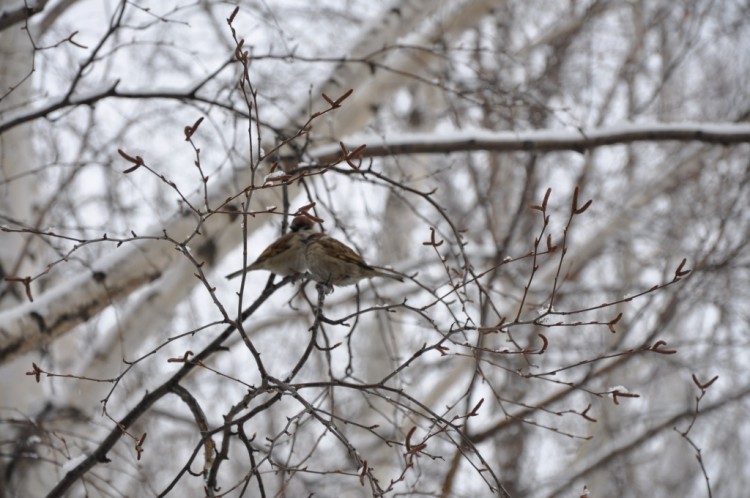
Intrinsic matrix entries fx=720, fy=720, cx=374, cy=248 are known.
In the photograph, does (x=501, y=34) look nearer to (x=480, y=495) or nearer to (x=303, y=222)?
(x=480, y=495)

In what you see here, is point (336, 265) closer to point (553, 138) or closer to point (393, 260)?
point (553, 138)

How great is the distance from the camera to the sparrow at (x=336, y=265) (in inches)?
93.7

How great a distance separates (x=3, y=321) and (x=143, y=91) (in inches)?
36.5

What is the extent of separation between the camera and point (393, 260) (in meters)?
5.94

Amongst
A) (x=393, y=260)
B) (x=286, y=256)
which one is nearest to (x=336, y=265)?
(x=286, y=256)

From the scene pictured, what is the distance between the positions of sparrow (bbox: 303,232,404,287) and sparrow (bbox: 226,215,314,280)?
78mm

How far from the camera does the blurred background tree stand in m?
1.96

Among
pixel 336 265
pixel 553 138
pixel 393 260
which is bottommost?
pixel 336 265

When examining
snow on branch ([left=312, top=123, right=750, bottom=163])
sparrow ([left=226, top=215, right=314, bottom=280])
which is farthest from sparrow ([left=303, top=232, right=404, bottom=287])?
snow on branch ([left=312, top=123, right=750, bottom=163])

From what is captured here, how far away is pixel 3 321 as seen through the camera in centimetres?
238

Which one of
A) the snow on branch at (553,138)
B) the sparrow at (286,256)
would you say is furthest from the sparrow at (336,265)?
the snow on branch at (553,138)

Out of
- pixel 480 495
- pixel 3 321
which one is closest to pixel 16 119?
pixel 3 321

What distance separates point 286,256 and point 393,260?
3.42 meters

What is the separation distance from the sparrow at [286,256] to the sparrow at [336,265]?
78 millimetres
